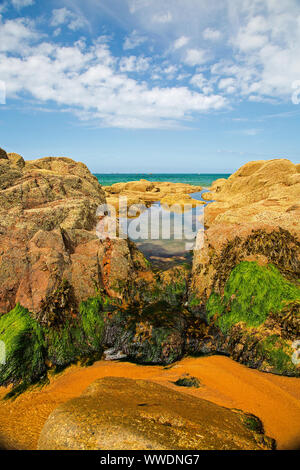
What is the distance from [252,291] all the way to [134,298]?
329cm

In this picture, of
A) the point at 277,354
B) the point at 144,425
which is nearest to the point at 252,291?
the point at 277,354

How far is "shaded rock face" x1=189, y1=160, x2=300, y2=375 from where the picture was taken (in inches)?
209

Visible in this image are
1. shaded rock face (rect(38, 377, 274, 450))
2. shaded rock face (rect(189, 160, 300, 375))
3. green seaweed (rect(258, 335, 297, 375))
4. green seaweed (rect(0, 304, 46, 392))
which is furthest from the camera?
shaded rock face (rect(189, 160, 300, 375))

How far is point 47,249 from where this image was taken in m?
6.75

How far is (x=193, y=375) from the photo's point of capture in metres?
4.93

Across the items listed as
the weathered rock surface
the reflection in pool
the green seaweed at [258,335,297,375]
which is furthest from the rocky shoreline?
the reflection in pool

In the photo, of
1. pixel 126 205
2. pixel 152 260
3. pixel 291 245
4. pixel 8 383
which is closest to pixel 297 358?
pixel 291 245

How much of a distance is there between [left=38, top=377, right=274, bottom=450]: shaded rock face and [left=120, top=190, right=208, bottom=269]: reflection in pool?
653 centimetres

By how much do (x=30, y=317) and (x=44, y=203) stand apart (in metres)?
5.75

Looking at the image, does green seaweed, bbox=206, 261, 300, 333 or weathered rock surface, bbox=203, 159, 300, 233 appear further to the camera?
weathered rock surface, bbox=203, 159, 300, 233

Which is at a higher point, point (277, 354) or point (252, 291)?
point (252, 291)

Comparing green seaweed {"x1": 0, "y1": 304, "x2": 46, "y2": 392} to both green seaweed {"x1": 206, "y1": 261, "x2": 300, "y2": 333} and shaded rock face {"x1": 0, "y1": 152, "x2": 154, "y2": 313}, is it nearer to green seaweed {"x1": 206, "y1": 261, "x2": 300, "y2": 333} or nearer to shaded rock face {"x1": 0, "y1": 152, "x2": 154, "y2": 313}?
shaded rock face {"x1": 0, "y1": 152, "x2": 154, "y2": 313}

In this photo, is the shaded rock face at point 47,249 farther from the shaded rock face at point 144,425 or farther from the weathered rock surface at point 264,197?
the weathered rock surface at point 264,197

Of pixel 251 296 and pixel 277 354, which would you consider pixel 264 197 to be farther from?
pixel 277 354
